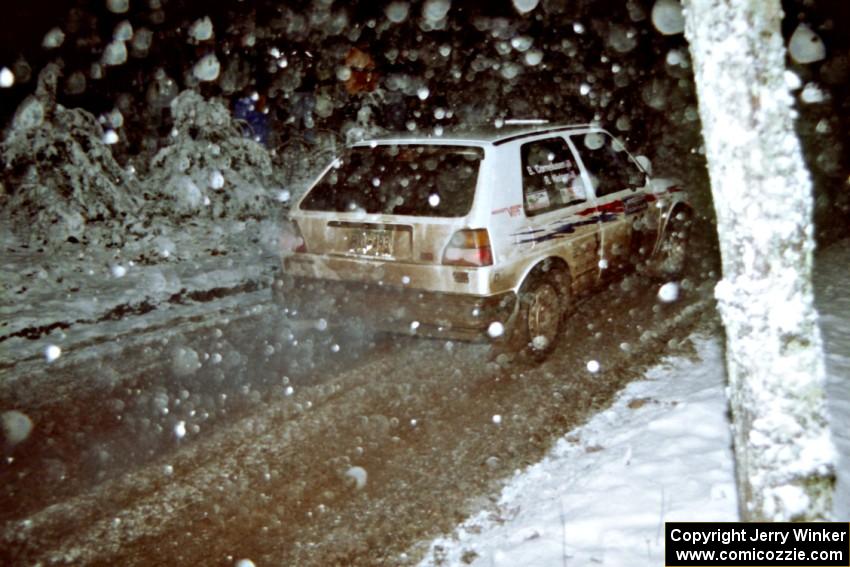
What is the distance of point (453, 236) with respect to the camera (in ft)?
16.2

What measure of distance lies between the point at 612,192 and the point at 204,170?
8176 millimetres

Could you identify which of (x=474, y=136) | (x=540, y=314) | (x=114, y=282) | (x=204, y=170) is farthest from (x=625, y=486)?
(x=204, y=170)

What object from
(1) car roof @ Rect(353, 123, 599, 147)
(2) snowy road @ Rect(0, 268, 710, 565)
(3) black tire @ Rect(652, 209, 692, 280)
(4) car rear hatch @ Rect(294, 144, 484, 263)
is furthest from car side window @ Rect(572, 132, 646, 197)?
(4) car rear hatch @ Rect(294, 144, 484, 263)

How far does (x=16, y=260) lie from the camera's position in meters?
9.01

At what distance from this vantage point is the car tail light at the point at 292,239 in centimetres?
557

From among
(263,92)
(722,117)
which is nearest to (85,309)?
(722,117)

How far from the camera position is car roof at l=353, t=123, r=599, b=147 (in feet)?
17.5

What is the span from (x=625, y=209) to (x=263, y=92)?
34.2 ft

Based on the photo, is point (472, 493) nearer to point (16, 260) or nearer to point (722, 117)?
point (722, 117)

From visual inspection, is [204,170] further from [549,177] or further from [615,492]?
[615,492]

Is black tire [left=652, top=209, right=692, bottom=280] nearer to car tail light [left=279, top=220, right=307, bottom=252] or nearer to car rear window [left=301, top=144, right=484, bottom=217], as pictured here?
car rear window [left=301, top=144, right=484, bottom=217]

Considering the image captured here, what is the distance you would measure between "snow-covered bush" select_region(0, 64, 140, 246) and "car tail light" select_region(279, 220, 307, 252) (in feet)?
18.5

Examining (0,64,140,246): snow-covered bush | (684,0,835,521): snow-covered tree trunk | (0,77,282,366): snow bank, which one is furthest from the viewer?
(0,64,140,246): snow-covered bush

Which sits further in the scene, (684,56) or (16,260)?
(684,56)
